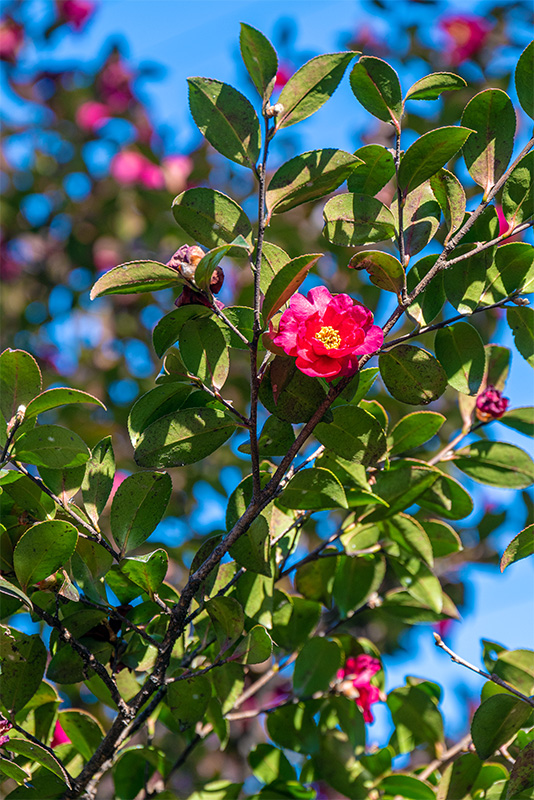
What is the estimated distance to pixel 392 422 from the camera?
179 centimetres

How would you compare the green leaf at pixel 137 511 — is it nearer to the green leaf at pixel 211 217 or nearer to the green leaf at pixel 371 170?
the green leaf at pixel 211 217

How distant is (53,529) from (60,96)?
3106 mm

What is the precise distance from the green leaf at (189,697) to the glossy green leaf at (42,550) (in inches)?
7.4

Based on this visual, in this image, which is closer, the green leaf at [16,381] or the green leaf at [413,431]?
the green leaf at [16,381]

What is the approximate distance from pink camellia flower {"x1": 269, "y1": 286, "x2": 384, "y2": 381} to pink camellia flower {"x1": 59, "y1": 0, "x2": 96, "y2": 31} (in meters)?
3.57

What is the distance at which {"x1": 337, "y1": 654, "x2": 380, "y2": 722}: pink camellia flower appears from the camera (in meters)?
1.06

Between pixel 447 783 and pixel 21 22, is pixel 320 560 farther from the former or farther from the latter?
pixel 21 22

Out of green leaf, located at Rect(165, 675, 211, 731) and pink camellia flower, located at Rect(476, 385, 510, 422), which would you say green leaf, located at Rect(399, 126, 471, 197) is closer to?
pink camellia flower, located at Rect(476, 385, 510, 422)

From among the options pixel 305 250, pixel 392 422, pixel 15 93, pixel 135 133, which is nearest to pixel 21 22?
pixel 15 93

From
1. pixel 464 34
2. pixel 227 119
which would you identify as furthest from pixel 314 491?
pixel 464 34

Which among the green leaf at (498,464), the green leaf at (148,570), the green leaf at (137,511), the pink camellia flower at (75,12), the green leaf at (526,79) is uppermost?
the pink camellia flower at (75,12)

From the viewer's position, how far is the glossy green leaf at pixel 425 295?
2.63 ft

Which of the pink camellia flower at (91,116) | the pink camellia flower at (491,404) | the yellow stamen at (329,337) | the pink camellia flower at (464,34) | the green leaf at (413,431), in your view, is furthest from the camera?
the pink camellia flower at (91,116)

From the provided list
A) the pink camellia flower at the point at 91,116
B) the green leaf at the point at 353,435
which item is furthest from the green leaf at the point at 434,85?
the pink camellia flower at the point at 91,116
